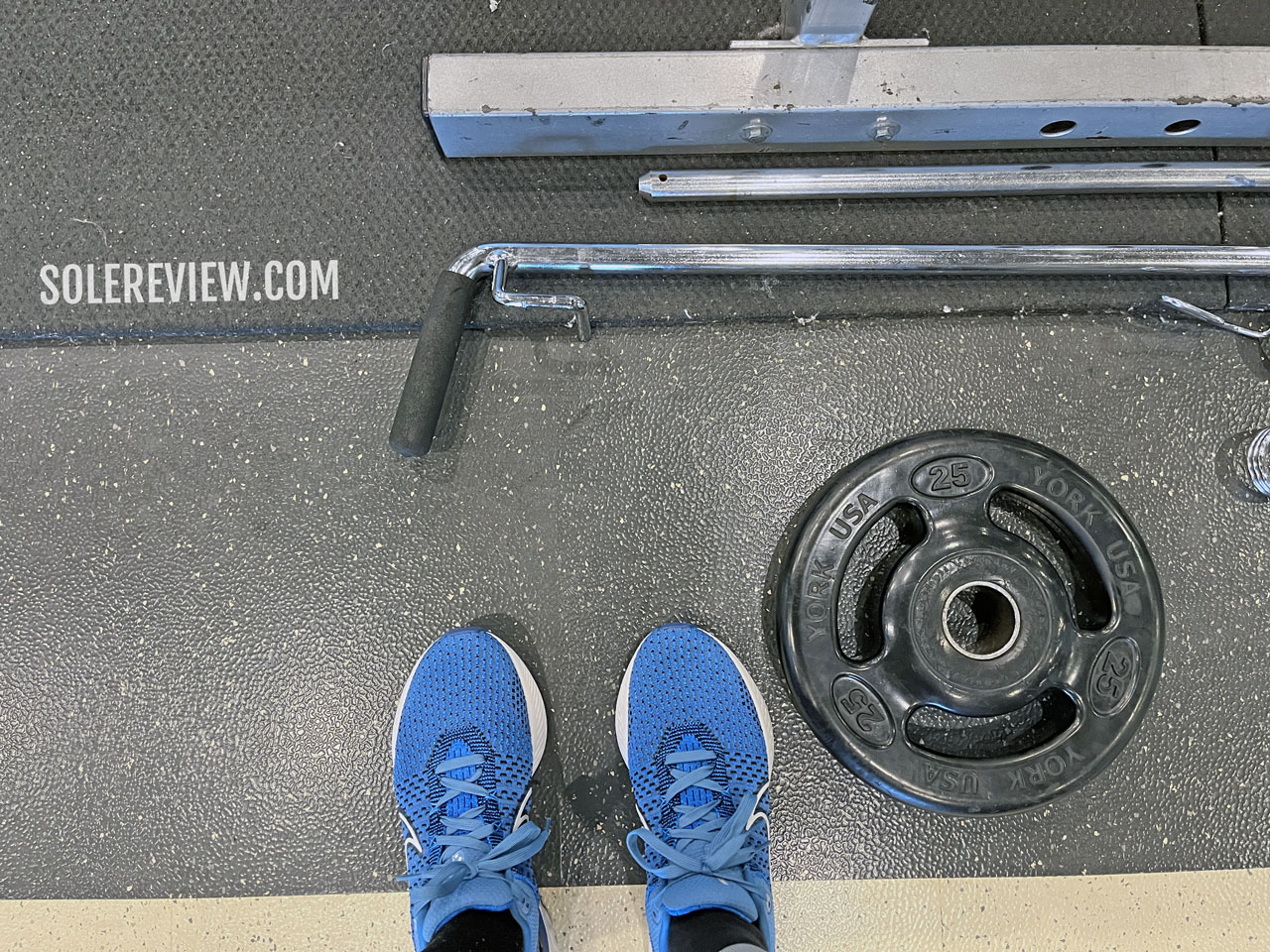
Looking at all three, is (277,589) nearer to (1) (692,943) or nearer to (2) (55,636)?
(2) (55,636)

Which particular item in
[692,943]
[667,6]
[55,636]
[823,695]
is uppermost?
[667,6]

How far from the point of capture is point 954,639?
782 millimetres

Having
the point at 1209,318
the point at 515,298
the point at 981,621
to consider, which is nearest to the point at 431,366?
the point at 515,298

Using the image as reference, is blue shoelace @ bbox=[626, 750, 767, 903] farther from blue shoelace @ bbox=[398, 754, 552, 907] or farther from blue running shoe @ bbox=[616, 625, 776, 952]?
blue shoelace @ bbox=[398, 754, 552, 907]

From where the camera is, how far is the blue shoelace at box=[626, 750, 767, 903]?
749 mm

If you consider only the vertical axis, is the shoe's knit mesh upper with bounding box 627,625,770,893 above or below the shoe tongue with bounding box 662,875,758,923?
above

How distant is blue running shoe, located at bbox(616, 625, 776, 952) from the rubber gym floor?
0.03m

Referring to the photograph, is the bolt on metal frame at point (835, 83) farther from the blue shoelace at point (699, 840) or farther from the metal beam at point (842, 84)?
the blue shoelace at point (699, 840)

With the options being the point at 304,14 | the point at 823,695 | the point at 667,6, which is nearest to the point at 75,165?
the point at 304,14

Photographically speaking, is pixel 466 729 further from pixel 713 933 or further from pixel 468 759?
pixel 713 933

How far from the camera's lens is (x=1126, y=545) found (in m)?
0.76

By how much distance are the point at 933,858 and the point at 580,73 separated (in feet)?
2.71

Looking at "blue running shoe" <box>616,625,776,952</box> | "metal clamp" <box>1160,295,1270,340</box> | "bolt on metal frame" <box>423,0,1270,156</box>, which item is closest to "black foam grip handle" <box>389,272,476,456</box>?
"bolt on metal frame" <box>423,0,1270,156</box>

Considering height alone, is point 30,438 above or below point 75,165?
below
